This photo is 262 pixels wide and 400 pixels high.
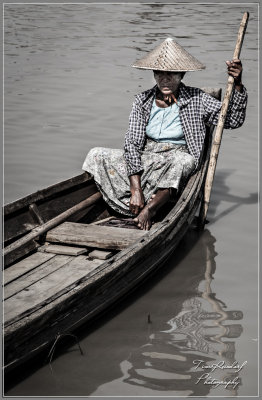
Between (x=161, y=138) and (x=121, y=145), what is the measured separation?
2328 millimetres

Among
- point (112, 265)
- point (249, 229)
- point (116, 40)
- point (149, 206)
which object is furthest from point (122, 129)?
point (116, 40)

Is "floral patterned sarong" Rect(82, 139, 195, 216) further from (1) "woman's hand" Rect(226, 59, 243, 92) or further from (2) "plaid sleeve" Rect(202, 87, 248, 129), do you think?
(1) "woman's hand" Rect(226, 59, 243, 92)

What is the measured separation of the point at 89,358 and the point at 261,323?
1.22 meters

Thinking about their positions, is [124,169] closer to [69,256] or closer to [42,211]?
[42,211]

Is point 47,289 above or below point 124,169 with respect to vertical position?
below

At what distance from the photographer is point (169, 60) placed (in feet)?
15.7

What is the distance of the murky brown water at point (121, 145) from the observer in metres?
3.53

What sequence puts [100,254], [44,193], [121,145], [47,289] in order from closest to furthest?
1. [47,289]
2. [100,254]
3. [44,193]
4. [121,145]

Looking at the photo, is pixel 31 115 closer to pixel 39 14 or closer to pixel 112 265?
pixel 112 265

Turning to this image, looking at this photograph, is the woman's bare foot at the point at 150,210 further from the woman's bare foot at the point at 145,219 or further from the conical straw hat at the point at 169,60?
the conical straw hat at the point at 169,60

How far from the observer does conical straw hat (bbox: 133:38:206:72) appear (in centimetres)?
474

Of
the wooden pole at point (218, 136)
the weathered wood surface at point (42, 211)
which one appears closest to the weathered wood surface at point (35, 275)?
the weathered wood surface at point (42, 211)

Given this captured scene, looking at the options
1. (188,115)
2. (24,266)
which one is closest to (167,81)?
(188,115)

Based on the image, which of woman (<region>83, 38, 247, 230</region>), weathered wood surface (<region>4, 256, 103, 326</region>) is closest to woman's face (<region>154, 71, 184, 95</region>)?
woman (<region>83, 38, 247, 230</region>)
